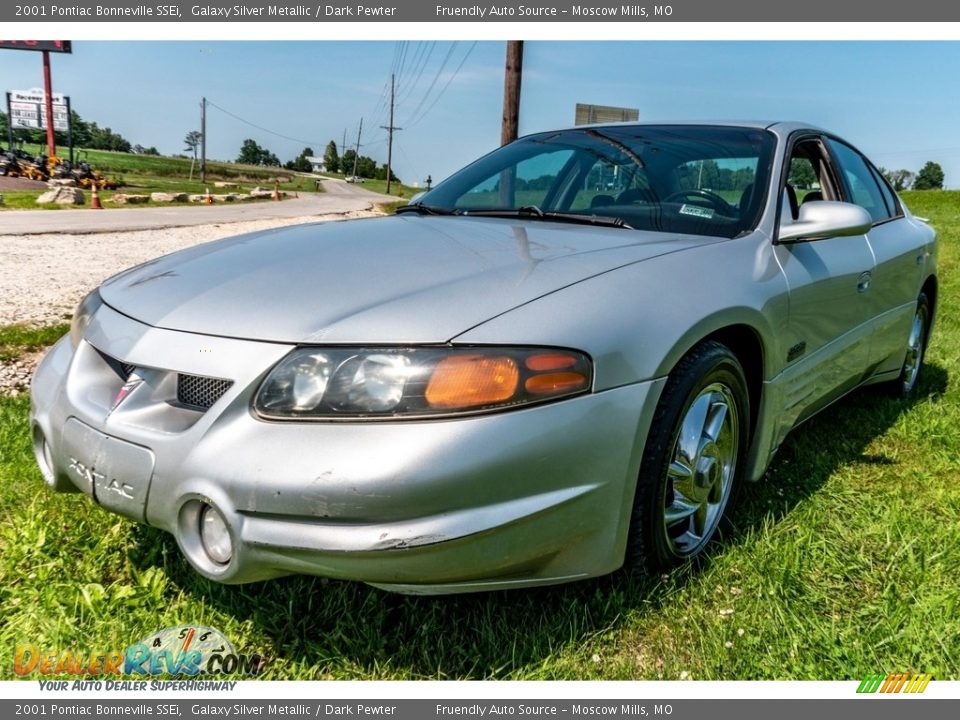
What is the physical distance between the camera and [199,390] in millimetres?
1804

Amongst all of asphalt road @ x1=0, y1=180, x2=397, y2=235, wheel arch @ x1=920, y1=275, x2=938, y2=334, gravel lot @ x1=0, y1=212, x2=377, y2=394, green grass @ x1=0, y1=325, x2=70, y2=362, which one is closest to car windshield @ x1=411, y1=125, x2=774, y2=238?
wheel arch @ x1=920, y1=275, x2=938, y2=334

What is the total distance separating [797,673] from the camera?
6.23 feet

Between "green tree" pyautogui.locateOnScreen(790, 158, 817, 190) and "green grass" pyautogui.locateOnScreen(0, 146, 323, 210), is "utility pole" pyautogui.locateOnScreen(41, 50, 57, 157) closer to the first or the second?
"green grass" pyautogui.locateOnScreen(0, 146, 323, 210)

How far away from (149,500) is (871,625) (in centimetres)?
191

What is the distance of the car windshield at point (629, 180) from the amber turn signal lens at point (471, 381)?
116 cm

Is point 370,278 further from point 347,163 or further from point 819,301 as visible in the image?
point 347,163

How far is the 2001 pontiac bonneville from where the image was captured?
64.4 inches

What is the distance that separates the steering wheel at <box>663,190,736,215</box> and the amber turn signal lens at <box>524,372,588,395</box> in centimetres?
123

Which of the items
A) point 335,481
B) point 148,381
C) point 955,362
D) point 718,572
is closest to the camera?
point 335,481

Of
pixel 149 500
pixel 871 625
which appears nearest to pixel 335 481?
pixel 149 500

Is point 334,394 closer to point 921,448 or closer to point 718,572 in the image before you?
point 718,572

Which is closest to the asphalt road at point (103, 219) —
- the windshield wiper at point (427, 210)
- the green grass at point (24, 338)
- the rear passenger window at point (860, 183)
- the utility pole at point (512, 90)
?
the utility pole at point (512, 90)

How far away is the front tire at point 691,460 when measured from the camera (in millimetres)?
2010

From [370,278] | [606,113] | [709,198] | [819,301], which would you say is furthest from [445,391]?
[606,113]
